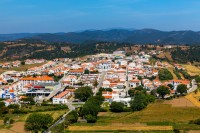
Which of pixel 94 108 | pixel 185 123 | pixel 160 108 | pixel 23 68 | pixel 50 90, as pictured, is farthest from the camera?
pixel 23 68

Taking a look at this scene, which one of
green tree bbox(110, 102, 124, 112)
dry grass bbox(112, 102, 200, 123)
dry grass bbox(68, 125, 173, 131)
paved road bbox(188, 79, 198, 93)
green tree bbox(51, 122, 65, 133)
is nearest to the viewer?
green tree bbox(51, 122, 65, 133)

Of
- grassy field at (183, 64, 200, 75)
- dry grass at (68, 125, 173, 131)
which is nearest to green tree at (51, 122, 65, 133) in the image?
dry grass at (68, 125, 173, 131)

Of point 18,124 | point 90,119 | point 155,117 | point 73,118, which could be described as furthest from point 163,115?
point 18,124

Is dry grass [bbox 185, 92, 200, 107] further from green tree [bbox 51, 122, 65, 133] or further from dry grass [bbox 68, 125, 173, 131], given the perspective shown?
green tree [bbox 51, 122, 65, 133]

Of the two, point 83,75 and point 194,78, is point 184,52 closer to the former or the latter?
point 194,78

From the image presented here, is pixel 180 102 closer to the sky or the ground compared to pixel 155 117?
closer to the sky

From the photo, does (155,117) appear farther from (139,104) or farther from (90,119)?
(90,119)

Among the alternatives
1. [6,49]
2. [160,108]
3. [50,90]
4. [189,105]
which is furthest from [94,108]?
[6,49]

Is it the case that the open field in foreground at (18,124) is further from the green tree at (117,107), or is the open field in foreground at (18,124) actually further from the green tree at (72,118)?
the green tree at (117,107)
